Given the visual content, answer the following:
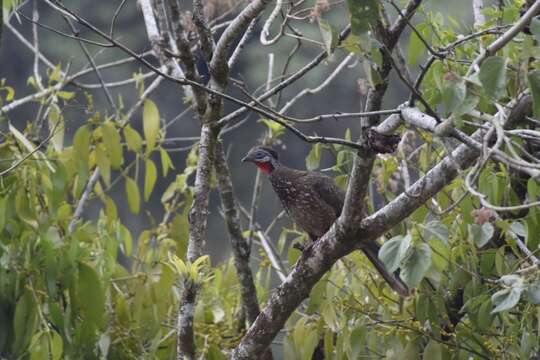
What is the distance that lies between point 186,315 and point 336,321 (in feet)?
2.00

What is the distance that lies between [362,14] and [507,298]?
81 cm

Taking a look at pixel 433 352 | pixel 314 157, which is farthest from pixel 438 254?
pixel 314 157

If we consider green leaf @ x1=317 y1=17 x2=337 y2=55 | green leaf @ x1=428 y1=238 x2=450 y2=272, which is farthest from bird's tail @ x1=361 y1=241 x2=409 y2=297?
green leaf @ x1=317 y1=17 x2=337 y2=55

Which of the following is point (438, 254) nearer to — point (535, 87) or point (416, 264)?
point (416, 264)

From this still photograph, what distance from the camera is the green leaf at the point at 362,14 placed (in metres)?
2.42

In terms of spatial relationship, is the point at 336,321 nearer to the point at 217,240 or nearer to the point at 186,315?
the point at 186,315

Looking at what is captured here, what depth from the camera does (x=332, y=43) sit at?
107 inches

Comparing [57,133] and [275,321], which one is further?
[57,133]

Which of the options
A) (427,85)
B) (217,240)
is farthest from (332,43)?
(217,240)

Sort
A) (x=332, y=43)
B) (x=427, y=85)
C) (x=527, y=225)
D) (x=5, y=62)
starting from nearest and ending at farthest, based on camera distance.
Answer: (x=332, y=43) → (x=527, y=225) → (x=427, y=85) → (x=5, y=62)

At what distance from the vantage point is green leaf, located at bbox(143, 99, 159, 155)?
425 centimetres

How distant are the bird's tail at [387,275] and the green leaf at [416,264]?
1436mm

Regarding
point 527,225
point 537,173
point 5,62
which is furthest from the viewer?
point 5,62

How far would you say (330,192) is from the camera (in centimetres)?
514
